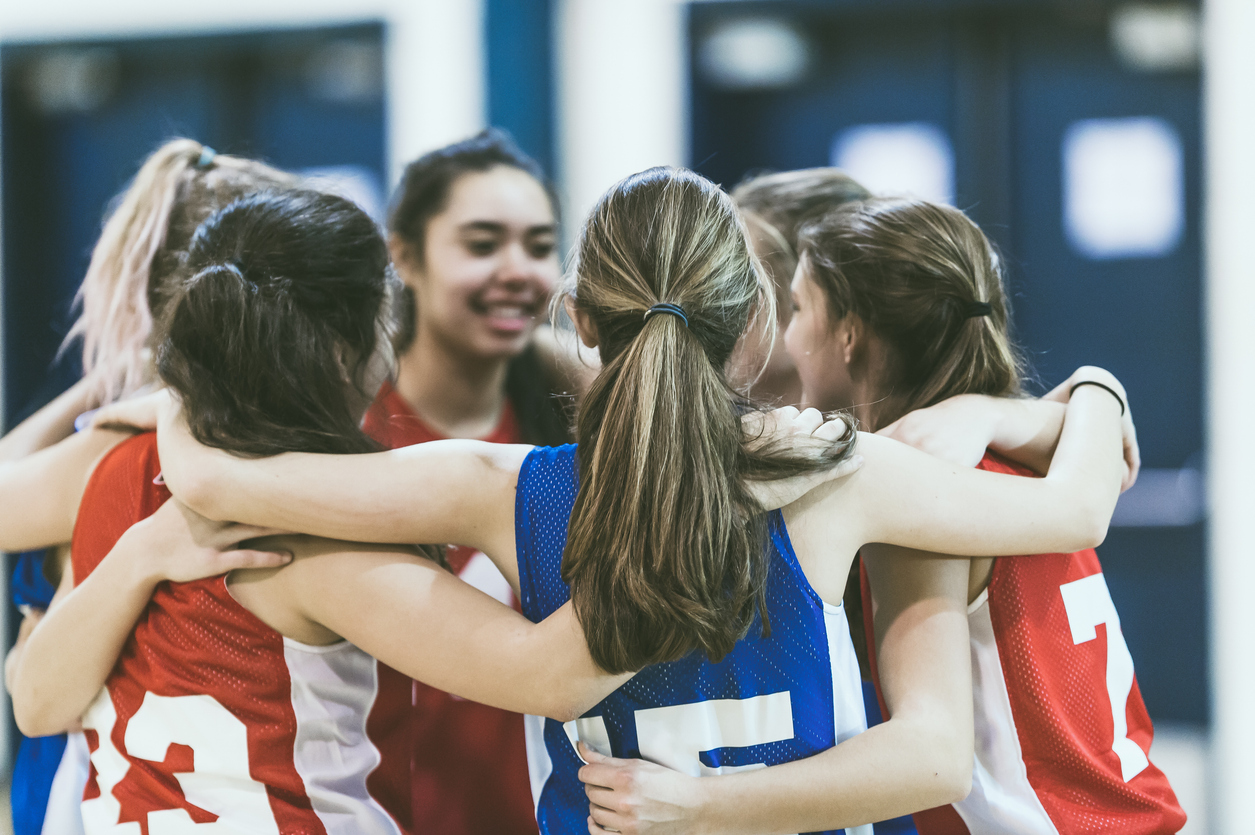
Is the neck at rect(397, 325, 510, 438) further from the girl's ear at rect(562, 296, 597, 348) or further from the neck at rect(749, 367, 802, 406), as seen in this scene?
the girl's ear at rect(562, 296, 597, 348)

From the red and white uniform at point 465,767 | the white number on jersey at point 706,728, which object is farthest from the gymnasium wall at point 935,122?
the white number on jersey at point 706,728

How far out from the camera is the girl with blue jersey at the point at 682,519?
0.97 metres

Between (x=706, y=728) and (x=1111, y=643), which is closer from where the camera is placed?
(x=706, y=728)

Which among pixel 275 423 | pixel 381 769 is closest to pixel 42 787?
pixel 381 769

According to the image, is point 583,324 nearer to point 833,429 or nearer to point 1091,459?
point 833,429

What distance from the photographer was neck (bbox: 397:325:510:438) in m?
1.99

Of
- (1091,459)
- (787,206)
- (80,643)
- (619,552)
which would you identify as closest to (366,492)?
(619,552)

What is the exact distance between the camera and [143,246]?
5.08 feet

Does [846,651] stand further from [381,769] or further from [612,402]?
[381,769]

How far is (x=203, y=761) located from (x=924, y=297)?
0.99 m

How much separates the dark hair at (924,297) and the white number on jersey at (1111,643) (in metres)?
0.26

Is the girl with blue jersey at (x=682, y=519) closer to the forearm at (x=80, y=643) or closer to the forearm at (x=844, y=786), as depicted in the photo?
the forearm at (x=844, y=786)

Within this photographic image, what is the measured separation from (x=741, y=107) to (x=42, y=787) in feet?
11.0

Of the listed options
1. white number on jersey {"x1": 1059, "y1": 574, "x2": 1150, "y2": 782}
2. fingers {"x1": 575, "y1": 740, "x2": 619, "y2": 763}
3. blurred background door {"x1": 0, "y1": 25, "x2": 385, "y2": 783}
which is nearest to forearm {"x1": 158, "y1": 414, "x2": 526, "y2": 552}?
fingers {"x1": 575, "y1": 740, "x2": 619, "y2": 763}
